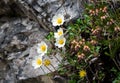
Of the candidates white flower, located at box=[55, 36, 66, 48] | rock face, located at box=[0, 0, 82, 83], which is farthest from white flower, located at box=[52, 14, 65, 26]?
rock face, located at box=[0, 0, 82, 83]

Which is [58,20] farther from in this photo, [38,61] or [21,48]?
[21,48]

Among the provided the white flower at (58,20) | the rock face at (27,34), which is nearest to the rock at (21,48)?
the rock face at (27,34)

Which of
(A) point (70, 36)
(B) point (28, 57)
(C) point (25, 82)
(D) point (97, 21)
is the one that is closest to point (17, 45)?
(B) point (28, 57)

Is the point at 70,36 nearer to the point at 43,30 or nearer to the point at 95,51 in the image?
the point at 95,51

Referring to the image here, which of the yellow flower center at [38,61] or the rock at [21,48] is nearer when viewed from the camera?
the yellow flower center at [38,61]

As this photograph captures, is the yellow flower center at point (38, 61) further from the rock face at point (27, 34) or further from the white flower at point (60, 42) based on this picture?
the rock face at point (27, 34)

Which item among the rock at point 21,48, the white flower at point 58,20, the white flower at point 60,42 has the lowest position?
the rock at point 21,48

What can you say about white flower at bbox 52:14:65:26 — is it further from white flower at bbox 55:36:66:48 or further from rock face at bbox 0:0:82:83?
rock face at bbox 0:0:82:83

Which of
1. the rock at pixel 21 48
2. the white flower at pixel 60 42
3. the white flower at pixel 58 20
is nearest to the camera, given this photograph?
the white flower at pixel 60 42

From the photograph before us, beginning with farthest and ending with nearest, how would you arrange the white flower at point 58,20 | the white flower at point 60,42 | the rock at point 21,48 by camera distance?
the rock at point 21,48
the white flower at point 58,20
the white flower at point 60,42
